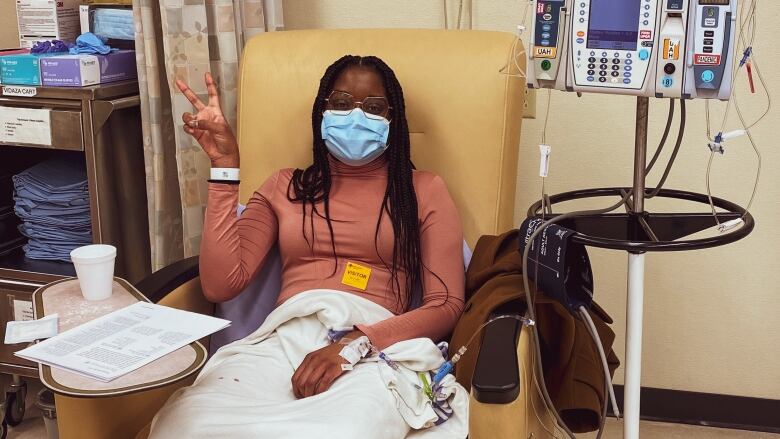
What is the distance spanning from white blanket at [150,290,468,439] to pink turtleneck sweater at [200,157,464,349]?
8 cm

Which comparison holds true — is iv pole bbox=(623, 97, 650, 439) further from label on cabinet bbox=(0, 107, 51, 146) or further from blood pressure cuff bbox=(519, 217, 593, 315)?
label on cabinet bbox=(0, 107, 51, 146)

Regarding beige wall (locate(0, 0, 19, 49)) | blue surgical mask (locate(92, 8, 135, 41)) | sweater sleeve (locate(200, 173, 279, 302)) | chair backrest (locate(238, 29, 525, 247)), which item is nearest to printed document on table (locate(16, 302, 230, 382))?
sweater sleeve (locate(200, 173, 279, 302))

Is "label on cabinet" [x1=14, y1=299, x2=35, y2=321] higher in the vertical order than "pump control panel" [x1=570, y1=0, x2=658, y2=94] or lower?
lower

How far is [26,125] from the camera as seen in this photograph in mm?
2104

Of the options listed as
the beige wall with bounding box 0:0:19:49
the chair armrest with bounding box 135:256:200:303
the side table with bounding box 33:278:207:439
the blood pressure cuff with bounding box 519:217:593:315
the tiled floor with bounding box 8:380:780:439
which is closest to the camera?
the side table with bounding box 33:278:207:439

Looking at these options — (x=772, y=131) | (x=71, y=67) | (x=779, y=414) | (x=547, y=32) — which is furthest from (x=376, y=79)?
(x=779, y=414)

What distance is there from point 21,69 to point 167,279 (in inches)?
30.2

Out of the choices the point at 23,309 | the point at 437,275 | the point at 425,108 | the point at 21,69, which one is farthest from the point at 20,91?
the point at 437,275

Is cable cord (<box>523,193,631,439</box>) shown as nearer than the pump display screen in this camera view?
No

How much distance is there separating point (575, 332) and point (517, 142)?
49 centimetres

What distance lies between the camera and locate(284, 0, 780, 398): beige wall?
2.22 m

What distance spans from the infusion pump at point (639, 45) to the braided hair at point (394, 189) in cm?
47

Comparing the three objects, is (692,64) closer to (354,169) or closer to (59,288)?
(354,169)

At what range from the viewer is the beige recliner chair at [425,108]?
6.08 feet
